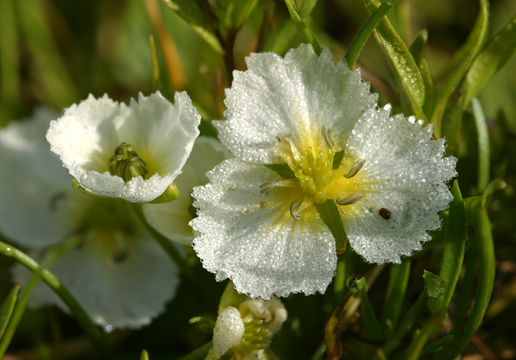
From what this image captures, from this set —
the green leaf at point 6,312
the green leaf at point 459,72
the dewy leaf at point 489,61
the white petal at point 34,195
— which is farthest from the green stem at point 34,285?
the dewy leaf at point 489,61

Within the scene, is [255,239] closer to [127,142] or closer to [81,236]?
[127,142]

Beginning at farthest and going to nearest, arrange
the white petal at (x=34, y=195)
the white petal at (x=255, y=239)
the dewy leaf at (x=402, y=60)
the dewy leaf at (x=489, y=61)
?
1. the white petal at (x=34, y=195)
2. the dewy leaf at (x=489, y=61)
3. the dewy leaf at (x=402, y=60)
4. the white petal at (x=255, y=239)

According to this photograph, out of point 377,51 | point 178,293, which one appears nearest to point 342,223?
point 178,293

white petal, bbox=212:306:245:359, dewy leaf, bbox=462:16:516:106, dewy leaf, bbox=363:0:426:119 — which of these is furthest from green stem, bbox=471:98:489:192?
white petal, bbox=212:306:245:359

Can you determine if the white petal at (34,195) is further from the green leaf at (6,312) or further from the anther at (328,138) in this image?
the anther at (328,138)

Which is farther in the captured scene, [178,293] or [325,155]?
[178,293]

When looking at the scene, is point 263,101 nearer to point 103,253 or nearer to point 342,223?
point 342,223
